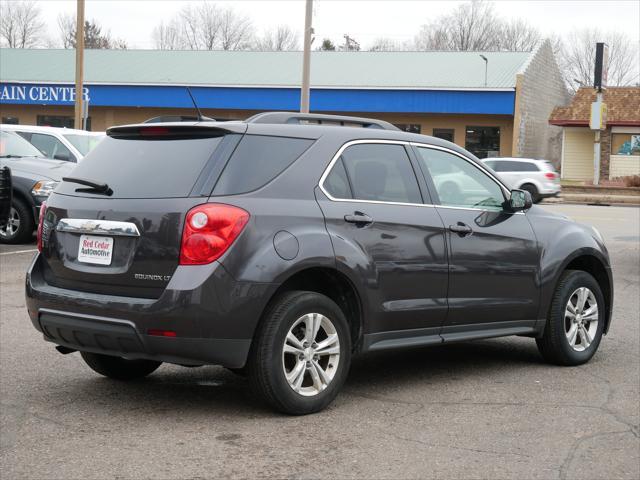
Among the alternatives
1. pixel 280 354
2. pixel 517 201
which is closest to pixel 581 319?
pixel 517 201

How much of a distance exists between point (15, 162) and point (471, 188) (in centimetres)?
1033

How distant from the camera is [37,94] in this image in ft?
163

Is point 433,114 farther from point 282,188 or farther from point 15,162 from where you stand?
point 282,188

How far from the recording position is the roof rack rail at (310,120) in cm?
614

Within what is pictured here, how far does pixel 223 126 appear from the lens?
19.0ft

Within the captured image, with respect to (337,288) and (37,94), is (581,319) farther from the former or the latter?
(37,94)

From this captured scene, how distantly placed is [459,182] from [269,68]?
44116 millimetres

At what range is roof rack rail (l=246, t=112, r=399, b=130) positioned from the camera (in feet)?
20.2

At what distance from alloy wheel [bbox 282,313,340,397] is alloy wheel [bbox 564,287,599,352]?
7.72 ft

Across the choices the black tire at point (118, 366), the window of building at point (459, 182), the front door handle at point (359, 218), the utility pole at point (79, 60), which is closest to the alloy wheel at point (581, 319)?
the window of building at point (459, 182)

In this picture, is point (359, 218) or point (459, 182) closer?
point (359, 218)

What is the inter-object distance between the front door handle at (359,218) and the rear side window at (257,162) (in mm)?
475

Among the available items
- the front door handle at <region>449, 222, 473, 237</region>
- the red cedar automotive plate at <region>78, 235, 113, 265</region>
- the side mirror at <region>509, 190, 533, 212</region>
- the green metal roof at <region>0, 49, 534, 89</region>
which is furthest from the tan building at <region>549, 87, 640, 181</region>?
the red cedar automotive plate at <region>78, 235, 113, 265</region>

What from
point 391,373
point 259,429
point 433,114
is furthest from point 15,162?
point 433,114
